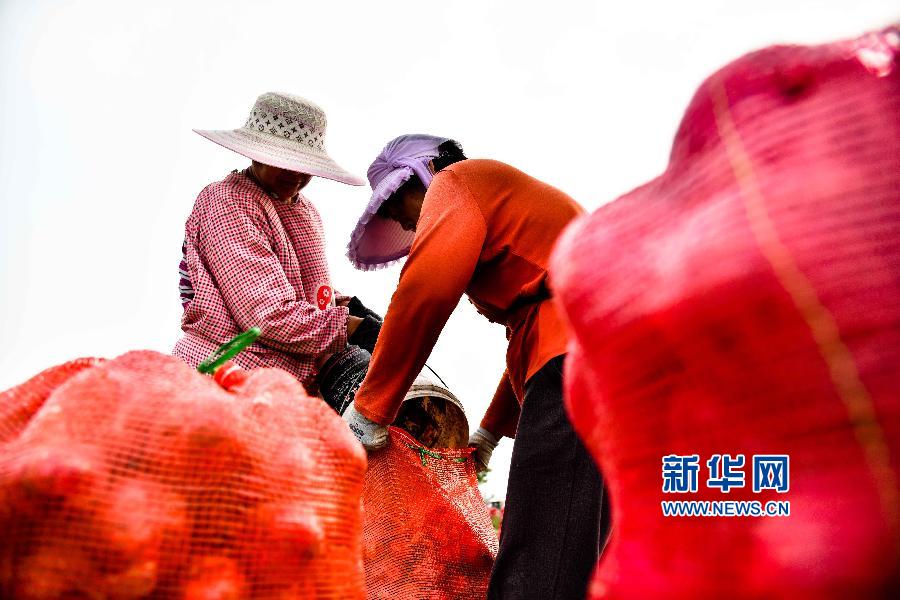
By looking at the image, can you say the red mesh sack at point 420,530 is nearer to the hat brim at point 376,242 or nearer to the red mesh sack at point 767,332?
the hat brim at point 376,242

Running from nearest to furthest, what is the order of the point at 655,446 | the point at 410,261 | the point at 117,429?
the point at 655,446, the point at 117,429, the point at 410,261

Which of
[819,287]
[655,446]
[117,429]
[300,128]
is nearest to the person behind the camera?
[819,287]

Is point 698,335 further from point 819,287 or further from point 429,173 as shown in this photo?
point 429,173

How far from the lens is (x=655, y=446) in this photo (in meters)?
1.02

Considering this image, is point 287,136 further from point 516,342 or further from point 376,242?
point 516,342

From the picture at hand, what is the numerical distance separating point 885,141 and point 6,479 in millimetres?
1125

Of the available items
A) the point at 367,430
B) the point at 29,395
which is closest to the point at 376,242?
the point at 367,430

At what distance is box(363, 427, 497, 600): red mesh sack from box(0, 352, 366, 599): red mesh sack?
39.1 inches

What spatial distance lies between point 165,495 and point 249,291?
4.96 feet

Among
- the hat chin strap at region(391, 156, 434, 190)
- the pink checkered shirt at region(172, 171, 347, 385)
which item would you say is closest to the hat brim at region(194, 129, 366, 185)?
the pink checkered shirt at region(172, 171, 347, 385)

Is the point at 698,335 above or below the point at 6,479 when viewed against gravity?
above

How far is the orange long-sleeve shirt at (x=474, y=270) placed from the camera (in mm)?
2299

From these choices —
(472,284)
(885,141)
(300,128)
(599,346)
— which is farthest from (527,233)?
(885,141)

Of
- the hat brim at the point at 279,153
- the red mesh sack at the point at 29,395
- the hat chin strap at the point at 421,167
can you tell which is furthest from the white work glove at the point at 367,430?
the red mesh sack at the point at 29,395
